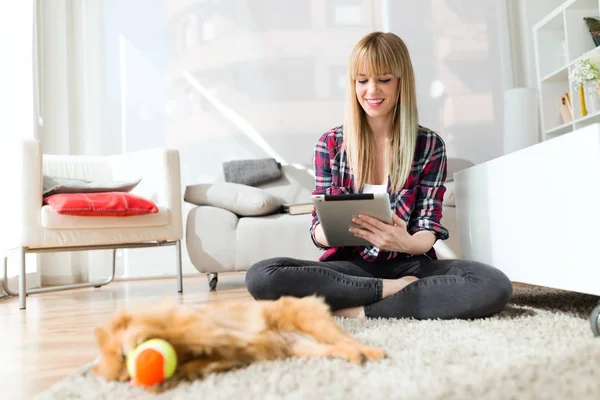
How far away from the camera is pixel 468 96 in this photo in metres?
3.93

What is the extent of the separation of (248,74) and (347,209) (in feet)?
9.06

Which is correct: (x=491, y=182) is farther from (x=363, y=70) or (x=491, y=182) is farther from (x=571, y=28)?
(x=571, y=28)

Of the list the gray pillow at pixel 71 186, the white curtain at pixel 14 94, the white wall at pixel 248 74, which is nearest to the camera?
the gray pillow at pixel 71 186

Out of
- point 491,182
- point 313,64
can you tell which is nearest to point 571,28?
point 313,64

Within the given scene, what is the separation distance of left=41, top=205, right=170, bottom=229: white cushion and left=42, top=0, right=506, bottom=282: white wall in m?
1.15

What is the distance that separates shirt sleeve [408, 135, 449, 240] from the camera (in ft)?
4.76

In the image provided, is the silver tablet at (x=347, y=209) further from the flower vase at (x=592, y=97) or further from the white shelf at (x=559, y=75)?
the white shelf at (x=559, y=75)

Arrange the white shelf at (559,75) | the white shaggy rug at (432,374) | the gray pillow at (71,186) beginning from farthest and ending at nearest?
the white shelf at (559,75), the gray pillow at (71,186), the white shaggy rug at (432,374)

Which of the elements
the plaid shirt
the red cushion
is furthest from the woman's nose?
the red cushion

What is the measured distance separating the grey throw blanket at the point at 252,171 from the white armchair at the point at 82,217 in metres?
0.50

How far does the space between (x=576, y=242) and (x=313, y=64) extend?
3022 millimetres

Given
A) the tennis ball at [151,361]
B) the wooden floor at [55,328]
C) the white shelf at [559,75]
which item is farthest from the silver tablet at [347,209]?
the white shelf at [559,75]

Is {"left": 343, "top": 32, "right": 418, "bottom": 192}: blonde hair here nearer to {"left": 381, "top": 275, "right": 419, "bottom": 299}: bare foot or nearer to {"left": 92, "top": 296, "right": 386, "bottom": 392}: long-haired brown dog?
{"left": 381, "top": 275, "right": 419, "bottom": 299}: bare foot

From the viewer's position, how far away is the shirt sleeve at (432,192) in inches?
57.1
